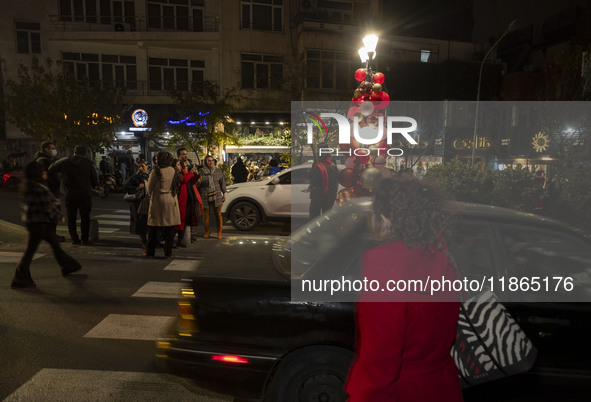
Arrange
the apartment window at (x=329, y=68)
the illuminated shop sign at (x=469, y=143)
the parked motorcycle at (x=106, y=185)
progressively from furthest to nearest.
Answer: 1. the illuminated shop sign at (x=469, y=143)
2. the apartment window at (x=329, y=68)
3. the parked motorcycle at (x=106, y=185)

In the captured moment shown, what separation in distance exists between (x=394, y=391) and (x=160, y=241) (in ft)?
25.8

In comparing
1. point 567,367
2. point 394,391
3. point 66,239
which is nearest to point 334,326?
point 394,391

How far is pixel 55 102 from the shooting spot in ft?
68.7

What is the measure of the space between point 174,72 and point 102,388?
23276 millimetres

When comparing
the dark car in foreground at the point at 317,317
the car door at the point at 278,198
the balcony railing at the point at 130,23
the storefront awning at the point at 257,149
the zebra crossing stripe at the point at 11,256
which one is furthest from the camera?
the balcony railing at the point at 130,23

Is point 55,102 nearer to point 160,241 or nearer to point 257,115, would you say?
point 257,115

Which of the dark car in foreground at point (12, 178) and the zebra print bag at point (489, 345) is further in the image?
A: the dark car in foreground at point (12, 178)

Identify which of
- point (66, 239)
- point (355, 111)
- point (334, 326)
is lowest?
point (66, 239)

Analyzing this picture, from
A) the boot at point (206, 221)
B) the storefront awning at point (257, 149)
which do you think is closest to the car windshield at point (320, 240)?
the boot at point (206, 221)

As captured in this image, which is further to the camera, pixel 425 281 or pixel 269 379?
Result: pixel 269 379

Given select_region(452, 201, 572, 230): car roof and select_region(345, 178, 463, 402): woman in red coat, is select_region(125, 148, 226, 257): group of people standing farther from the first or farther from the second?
select_region(345, 178, 463, 402): woman in red coat

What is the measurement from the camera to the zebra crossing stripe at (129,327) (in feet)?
14.7

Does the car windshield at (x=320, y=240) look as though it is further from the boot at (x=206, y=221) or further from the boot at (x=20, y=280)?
the boot at (x=206, y=221)

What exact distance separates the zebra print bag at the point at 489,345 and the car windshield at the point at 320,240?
3.08 ft
